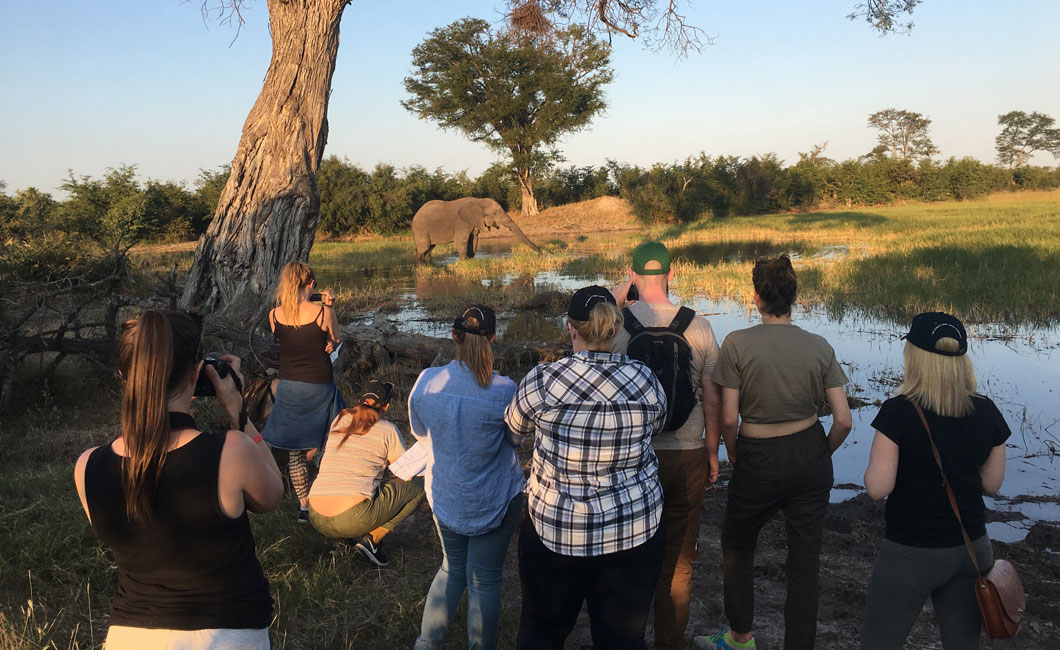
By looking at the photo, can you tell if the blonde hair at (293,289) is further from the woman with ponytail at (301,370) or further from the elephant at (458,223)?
the elephant at (458,223)

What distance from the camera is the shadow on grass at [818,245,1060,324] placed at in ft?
37.7

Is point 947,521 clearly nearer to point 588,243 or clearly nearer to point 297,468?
point 297,468

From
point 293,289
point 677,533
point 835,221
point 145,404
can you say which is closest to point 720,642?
Result: point 677,533

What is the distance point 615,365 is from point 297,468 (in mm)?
3207

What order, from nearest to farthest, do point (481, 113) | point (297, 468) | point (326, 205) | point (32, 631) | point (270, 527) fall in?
1. point (32, 631)
2. point (270, 527)
3. point (297, 468)
4. point (326, 205)
5. point (481, 113)

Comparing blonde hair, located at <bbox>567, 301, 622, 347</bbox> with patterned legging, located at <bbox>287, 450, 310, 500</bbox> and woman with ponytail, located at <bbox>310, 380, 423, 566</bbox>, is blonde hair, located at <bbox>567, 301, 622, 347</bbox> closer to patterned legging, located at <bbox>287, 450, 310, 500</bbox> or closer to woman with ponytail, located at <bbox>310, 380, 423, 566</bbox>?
woman with ponytail, located at <bbox>310, 380, 423, 566</bbox>

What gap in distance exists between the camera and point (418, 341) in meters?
9.00

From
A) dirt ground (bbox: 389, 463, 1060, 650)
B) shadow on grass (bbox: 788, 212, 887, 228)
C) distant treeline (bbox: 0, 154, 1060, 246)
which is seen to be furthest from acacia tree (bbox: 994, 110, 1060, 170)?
dirt ground (bbox: 389, 463, 1060, 650)

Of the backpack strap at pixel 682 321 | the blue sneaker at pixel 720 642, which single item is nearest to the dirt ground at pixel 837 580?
the blue sneaker at pixel 720 642

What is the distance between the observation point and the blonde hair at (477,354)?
298 cm

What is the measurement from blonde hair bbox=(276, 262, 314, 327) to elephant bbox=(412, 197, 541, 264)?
21062 millimetres

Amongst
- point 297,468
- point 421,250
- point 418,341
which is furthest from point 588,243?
point 297,468

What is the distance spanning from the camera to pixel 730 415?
3262 millimetres

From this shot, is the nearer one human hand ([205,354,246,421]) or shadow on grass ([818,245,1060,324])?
human hand ([205,354,246,421])
